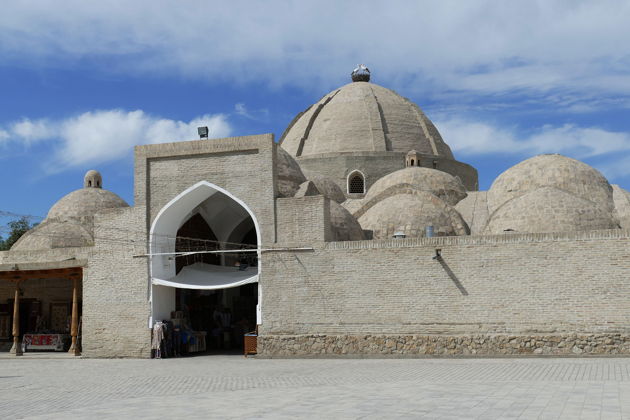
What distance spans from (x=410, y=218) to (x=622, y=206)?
6.35 meters

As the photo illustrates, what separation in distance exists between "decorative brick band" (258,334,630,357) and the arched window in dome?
13936 millimetres

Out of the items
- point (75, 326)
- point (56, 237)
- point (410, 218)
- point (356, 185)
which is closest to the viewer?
point (75, 326)

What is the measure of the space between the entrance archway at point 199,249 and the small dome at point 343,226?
193cm

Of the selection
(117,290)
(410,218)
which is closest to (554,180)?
(410,218)

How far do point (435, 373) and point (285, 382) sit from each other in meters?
2.38

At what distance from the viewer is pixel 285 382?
10.9 m

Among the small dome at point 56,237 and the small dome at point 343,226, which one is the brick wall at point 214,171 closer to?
the small dome at point 343,226

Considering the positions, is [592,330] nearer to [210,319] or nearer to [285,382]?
[285,382]

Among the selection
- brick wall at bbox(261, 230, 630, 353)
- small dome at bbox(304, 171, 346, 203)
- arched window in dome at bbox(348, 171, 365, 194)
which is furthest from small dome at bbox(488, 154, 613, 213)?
arched window in dome at bbox(348, 171, 365, 194)

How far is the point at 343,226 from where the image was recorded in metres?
18.1

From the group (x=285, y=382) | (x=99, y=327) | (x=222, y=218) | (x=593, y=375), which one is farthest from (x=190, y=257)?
(x=593, y=375)

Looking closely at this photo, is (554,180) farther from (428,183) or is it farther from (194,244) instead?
(194,244)

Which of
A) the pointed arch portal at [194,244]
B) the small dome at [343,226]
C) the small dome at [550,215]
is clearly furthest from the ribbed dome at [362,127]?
the small dome at [343,226]

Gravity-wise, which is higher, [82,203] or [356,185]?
[356,185]
